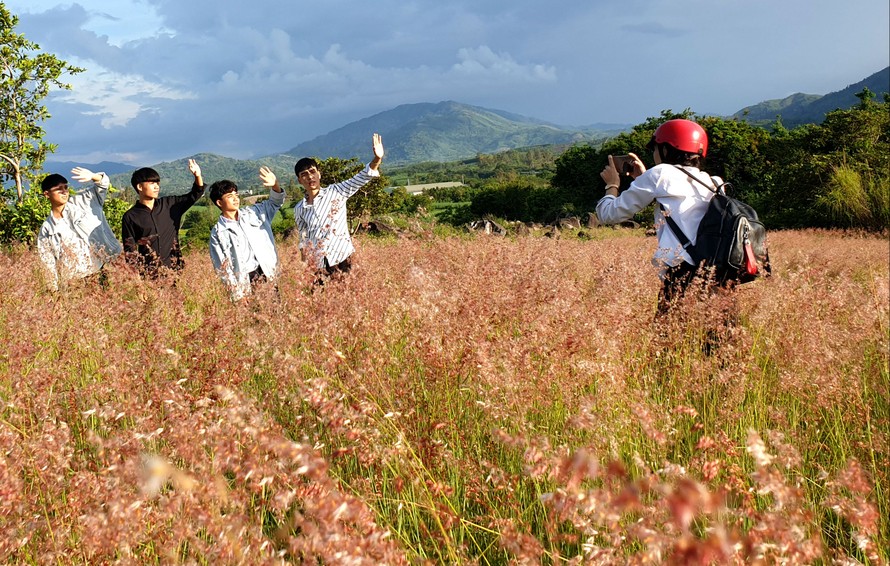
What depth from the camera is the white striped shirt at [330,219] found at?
4.95 metres

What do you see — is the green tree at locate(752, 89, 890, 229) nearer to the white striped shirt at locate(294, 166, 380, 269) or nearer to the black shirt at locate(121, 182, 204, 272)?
the white striped shirt at locate(294, 166, 380, 269)

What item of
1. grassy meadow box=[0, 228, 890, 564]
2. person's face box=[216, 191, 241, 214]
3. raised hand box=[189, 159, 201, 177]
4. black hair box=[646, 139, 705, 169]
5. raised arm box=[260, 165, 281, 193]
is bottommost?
grassy meadow box=[0, 228, 890, 564]

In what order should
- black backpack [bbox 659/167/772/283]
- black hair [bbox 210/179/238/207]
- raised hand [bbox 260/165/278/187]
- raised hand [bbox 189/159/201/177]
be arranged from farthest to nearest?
raised hand [bbox 189/159/201/177] → raised hand [bbox 260/165/278/187] → black hair [bbox 210/179/238/207] → black backpack [bbox 659/167/772/283]

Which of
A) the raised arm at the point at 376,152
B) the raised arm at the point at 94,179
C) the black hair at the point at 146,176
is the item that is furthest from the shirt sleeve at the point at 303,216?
the raised arm at the point at 94,179

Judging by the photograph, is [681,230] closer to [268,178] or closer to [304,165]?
[304,165]

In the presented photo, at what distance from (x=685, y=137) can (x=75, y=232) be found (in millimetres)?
6276

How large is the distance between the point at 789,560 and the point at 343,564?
936 mm

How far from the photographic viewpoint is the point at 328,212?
5117mm

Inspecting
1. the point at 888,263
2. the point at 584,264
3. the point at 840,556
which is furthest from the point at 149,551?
the point at 888,263

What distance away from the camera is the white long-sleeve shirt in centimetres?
340

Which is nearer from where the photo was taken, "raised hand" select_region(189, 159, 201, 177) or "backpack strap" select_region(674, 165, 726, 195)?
"backpack strap" select_region(674, 165, 726, 195)

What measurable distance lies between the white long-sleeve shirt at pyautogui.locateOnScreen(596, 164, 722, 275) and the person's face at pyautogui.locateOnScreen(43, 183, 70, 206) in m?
5.87

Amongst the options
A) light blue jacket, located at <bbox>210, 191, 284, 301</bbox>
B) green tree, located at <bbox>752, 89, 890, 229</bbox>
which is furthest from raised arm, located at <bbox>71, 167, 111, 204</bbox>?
green tree, located at <bbox>752, 89, 890, 229</bbox>

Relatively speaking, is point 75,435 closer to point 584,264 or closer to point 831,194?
point 584,264
